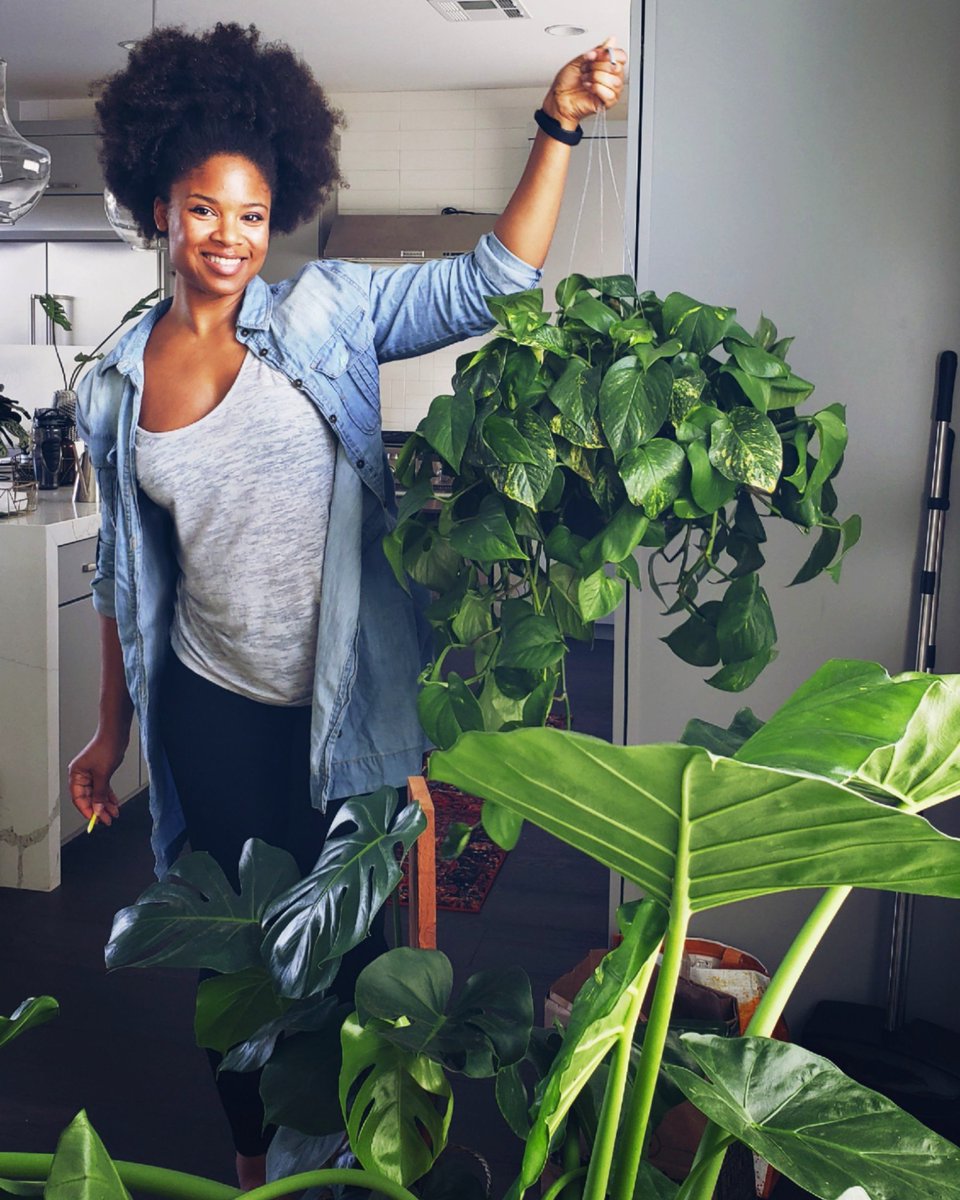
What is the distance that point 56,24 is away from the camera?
5.48 meters

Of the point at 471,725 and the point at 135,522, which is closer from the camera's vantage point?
the point at 471,725

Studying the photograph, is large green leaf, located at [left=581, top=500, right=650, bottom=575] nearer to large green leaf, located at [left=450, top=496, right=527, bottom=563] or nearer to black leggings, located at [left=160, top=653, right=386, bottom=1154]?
large green leaf, located at [left=450, top=496, right=527, bottom=563]

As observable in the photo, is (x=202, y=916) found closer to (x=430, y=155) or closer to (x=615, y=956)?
(x=615, y=956)

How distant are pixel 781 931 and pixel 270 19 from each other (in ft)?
15.9

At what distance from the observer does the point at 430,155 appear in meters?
6.61

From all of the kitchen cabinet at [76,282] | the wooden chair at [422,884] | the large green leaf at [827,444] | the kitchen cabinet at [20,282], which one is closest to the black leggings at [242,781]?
the wooden chair at [422,884]

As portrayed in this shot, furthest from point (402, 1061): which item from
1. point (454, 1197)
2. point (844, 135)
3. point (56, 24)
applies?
point (56, 24)

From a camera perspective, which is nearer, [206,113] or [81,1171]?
[81,1171]

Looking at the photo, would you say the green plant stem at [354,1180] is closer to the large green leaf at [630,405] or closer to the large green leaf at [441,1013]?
the large green leaf at [441,1013]

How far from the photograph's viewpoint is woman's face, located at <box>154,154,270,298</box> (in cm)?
132

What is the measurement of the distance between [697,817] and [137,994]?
7.15 feet

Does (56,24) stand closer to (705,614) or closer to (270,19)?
(270,19)

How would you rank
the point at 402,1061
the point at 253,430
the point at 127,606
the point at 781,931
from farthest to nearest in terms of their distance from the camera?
the point at 781,931, the point at 127,606, the point at 253,430, the point at 402,1061

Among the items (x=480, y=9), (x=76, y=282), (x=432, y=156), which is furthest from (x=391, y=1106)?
(x=76, y=282)
